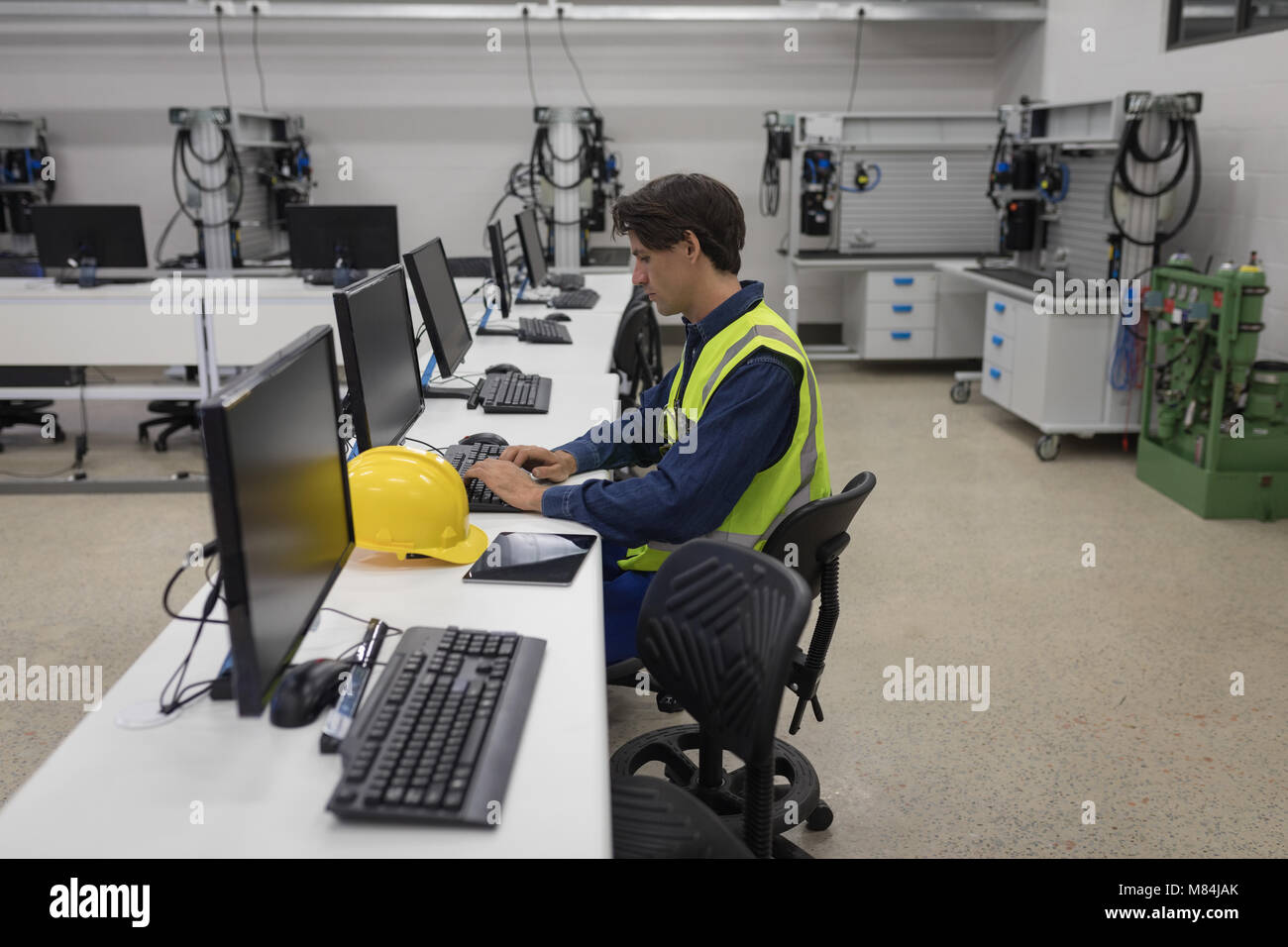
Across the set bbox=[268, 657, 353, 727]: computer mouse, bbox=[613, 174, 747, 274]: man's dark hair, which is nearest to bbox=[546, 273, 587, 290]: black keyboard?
bbox=[613, 174, 747, 274]: man's dark hair

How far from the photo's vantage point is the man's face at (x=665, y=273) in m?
2.03

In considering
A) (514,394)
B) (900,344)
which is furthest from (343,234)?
(900,344)

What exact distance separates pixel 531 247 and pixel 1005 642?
2915 millimetres

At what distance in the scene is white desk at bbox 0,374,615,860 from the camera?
1077mm

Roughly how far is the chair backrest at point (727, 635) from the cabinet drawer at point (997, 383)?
13.5 ft

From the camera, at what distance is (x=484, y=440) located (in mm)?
2422

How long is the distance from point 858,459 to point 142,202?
5347 mm

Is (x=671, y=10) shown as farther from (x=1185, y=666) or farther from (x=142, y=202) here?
(x=1185, y=666)

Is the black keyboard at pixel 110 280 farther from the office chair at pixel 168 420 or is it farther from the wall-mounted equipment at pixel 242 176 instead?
the wall-mounted equipment at pixel 242 176

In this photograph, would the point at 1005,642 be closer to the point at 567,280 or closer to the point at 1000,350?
the point at 1000,350

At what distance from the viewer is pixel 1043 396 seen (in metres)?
4.87

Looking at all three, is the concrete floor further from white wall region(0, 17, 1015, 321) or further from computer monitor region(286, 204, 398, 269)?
white wall region(0, 17, 1015, 321)

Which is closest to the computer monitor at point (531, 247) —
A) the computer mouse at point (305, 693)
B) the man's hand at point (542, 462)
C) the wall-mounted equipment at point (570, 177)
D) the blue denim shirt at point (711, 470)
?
the wall-mounted equipment at point (570, 177)
